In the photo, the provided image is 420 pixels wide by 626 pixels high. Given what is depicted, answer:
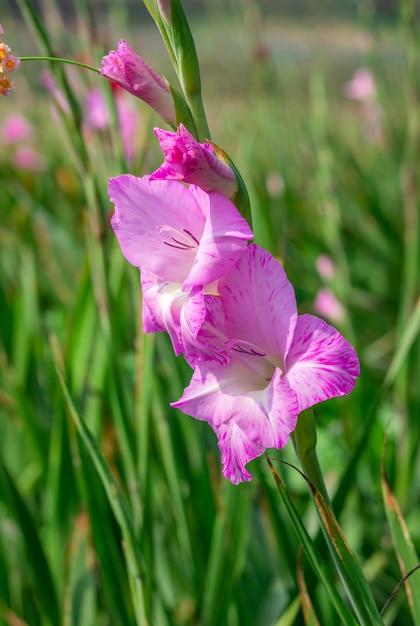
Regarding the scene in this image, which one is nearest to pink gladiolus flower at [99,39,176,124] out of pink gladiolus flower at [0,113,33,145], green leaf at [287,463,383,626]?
green leaf at [287,463,383,626]

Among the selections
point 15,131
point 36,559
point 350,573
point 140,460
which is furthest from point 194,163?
point 15,131

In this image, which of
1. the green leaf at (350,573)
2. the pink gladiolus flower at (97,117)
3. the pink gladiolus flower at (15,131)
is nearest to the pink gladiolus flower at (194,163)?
the green leaf at (350,573)

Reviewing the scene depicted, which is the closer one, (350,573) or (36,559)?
(350,573)

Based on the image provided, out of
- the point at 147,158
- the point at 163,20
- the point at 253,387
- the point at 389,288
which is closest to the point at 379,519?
the point at 147,158

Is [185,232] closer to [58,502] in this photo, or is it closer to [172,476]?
[172,476]

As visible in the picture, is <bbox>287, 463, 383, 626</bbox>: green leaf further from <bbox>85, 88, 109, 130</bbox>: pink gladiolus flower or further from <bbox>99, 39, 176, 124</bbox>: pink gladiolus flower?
<bbox>85, 88, 109, 130</bbox>: pink gladiolus flower

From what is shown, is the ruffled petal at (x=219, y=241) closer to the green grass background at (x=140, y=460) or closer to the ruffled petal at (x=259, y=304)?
the ruffled petal at (x=259, y=304)

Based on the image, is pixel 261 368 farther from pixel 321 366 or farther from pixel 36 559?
pixel 36 559
